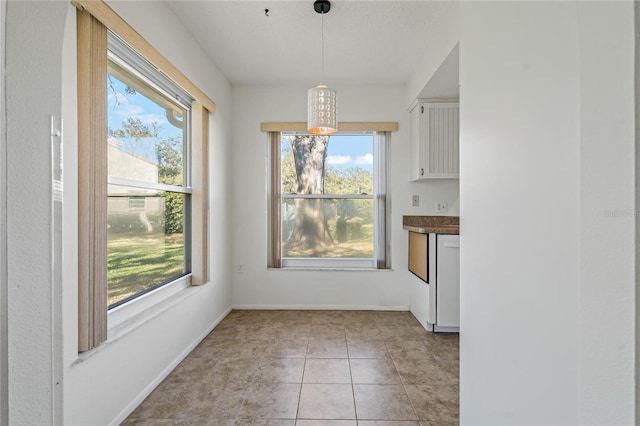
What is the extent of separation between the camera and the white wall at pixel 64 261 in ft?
2.32

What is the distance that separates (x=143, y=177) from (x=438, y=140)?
8.99ft

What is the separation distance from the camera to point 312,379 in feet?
7.17

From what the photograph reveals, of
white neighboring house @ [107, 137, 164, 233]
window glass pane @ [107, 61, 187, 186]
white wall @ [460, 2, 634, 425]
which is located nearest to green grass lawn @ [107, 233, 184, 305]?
white neighboring house @ [107, 137, 164, 233]

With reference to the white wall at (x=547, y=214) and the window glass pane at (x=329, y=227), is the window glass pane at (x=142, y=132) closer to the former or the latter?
the window glass pane at (x=329, y=227)

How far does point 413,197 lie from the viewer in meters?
3.74

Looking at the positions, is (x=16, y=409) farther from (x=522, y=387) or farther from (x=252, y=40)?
(x=252, y=40)

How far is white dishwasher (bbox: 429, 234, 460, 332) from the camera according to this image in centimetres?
298

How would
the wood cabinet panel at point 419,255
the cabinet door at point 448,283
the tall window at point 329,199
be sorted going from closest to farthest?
the cabinet door at point 448,283 < the wood cabinet panel at point 419,255 < the tall window at point 329,199

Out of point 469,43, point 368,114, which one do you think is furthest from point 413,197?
point 469,43

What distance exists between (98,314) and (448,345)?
2.51 meters

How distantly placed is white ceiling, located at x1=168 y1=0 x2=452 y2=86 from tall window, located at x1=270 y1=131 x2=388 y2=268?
72 centimetres

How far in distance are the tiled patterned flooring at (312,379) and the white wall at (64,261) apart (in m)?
0.24

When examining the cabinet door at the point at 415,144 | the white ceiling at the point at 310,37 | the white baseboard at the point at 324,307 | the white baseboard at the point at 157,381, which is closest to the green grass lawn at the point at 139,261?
the white baseboard at the point at 157,381

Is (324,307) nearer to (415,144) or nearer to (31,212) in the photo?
(415,144)
